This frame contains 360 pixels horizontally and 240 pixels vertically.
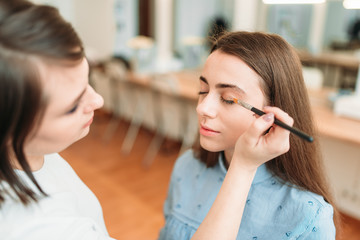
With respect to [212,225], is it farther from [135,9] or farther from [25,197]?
[135,9]

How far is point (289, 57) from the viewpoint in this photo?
734mm

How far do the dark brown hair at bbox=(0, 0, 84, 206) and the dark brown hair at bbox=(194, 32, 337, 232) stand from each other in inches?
15.7

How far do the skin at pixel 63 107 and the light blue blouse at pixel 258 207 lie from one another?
1.51 ft

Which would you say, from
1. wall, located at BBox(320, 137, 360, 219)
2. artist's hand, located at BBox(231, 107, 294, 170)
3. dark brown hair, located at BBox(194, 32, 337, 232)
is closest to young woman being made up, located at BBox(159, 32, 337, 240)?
dark brown hair, located at BBox(194, 32, 337, 232)

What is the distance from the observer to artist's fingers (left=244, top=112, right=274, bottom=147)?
0.53 m

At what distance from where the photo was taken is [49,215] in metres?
0.50

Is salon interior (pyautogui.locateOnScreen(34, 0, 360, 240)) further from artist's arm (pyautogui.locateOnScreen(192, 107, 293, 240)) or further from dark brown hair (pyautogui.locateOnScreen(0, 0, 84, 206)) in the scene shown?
dark brown hair (pyautogui.locateOnScreen(0, 0, 84, 206))

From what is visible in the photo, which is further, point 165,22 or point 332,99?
point 165,22

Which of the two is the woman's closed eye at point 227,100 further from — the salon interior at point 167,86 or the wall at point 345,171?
the wall at point 345,171

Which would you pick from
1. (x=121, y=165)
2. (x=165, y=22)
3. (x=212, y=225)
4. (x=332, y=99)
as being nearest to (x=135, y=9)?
(x=165, y=22)

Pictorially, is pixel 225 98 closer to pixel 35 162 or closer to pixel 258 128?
pixel 258 128

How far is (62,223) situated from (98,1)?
4263mm

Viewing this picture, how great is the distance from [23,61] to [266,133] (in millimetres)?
499

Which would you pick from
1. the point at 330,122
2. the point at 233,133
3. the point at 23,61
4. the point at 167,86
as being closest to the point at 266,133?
the point at 233,133
